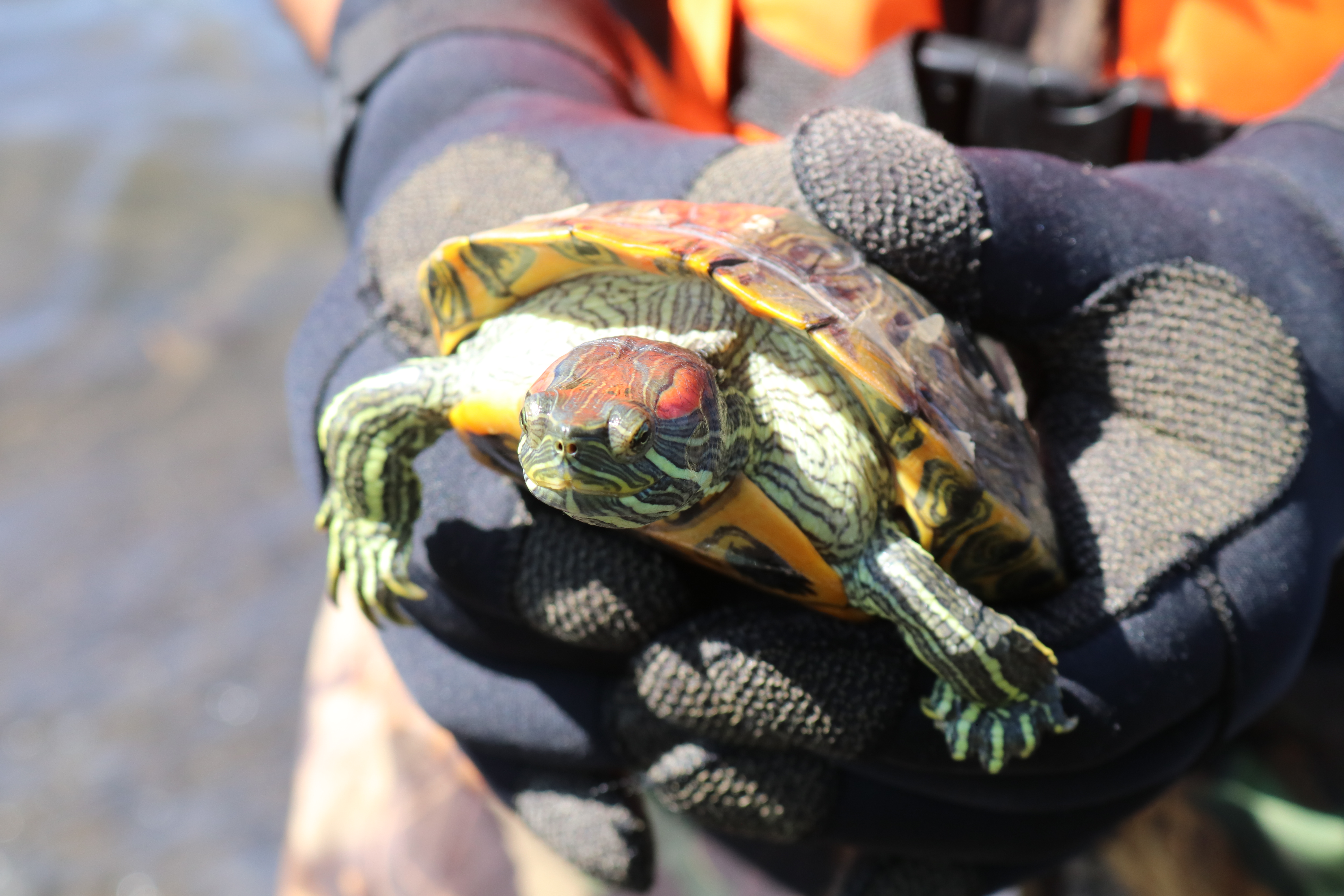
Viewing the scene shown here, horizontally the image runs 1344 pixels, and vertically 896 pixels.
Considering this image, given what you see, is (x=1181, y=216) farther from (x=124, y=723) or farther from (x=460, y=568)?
(x=124, y=723)

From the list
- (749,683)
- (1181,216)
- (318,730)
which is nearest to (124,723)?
(318,730)

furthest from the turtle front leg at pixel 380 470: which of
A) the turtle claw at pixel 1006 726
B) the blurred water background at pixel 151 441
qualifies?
the blurred water background at pixel 151 441

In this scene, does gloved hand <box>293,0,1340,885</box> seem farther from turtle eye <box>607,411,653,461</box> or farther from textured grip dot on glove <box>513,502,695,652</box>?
turtle eye <box>607,411,653,461</box>

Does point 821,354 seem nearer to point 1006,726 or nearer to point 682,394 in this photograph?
point 682,394

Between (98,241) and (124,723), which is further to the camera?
(98,241)

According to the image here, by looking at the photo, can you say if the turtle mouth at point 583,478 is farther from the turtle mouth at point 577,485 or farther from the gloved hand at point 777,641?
the gloved hand at point 777,641

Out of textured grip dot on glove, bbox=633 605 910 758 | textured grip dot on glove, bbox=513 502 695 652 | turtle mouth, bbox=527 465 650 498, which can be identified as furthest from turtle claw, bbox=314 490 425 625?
turtle mouth, bbox=527 465 650 498

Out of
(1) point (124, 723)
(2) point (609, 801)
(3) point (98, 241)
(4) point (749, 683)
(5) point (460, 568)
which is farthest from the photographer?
(3) point (98, 241)
